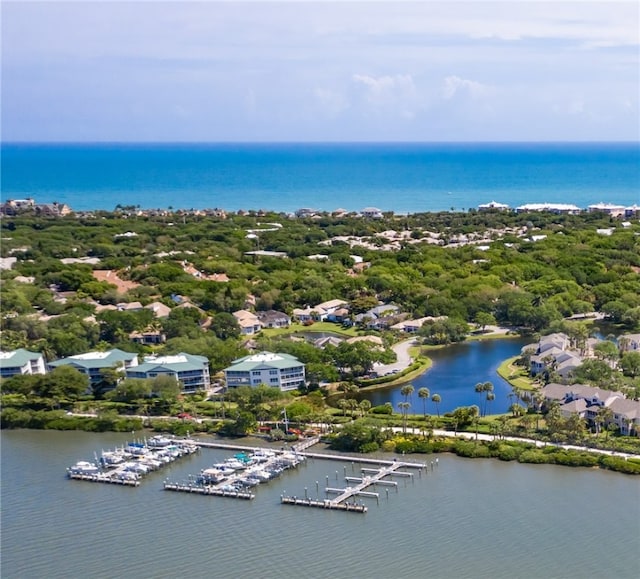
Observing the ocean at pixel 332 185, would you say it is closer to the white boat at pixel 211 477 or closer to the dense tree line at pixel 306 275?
the dense tree line at pixel 306 275

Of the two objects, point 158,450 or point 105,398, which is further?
point 105,398

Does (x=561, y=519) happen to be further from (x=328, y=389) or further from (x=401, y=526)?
(x=328, y=389)

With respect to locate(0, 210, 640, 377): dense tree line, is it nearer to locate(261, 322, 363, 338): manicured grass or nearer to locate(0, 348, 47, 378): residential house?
locate(0, 348, 47, 378): residential house

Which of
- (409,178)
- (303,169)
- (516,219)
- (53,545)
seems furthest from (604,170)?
(53,545)

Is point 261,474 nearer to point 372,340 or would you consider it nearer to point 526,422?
point 526,422

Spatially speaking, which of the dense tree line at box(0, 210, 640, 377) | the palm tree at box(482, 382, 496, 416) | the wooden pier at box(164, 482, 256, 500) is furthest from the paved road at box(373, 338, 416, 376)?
the wooden pier at box(164, 482, 256, 500)

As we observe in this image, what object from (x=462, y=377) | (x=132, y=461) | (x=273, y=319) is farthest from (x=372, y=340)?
(x=132, y=461)
